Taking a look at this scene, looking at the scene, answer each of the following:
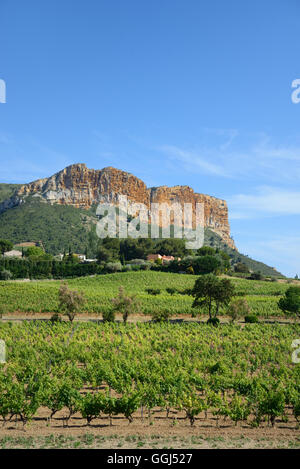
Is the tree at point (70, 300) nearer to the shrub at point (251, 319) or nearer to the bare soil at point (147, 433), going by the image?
the shrub at point (251, 319)

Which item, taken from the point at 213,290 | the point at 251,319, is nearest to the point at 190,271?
the point at 251,319

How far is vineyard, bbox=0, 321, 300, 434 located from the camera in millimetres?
16609

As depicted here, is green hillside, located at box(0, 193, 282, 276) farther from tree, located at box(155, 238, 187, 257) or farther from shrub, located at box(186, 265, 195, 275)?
shrub, located at box(186, 265, 195, 275)

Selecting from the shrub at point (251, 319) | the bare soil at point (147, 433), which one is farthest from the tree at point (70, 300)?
the bare soil at point (147, 433)

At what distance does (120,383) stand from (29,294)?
143 ft

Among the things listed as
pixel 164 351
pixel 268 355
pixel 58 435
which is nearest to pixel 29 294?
pixel 164 351

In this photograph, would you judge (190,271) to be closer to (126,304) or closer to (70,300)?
(126,304)

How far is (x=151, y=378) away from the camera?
765 inches

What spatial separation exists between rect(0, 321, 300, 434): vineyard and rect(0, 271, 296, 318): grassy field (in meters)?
15.1

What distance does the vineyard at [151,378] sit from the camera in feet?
54.5

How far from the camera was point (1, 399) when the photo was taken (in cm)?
1638

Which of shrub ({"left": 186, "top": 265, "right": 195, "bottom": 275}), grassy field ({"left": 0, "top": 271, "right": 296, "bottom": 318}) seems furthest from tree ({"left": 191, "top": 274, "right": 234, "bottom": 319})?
shrub ({"left": 186, "top": 265, "right": 195, "bottom": 275})

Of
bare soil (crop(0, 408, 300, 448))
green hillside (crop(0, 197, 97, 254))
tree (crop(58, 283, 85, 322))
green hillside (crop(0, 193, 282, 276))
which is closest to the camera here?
bare soil (crop(0, 408, 300, 448))
